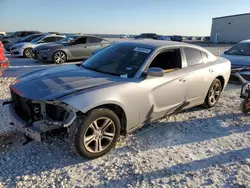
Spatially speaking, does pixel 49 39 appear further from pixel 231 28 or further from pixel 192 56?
pixel 231 28

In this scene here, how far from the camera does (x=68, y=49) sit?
11.8 meters

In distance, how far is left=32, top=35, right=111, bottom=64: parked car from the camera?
37.5 ft

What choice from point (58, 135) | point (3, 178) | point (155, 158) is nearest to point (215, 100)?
point (155, 158)

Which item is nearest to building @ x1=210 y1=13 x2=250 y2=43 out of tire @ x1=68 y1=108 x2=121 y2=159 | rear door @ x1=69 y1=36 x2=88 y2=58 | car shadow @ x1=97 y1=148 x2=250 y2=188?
rear door @ x1=69 y1=36 x2=88 y2=58

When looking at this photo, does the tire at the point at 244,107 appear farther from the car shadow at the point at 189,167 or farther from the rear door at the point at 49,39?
the rear door at the point at 49,39

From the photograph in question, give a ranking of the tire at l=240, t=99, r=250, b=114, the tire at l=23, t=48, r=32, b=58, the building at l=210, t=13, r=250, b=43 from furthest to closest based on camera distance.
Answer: the building at l=210, t=13, r=250, b=43, the tire at l=23, t=48, r=32, b=58, the tire at l=240, t=99, r=250, b=114

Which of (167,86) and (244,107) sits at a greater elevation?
(167,86)

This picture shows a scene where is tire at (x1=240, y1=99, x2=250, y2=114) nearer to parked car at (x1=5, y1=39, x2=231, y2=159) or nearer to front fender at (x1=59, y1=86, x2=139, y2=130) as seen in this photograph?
parked car at (x1=5, y1=39, x2=231, y2=159)

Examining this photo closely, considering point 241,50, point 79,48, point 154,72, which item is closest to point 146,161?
point 154,72

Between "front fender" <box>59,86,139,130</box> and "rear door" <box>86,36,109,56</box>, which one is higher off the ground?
"rear door" <box>86,36,109,56</box>

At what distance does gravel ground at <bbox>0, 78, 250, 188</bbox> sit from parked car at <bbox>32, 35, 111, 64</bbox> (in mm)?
7353

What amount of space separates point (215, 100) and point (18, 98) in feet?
14.1

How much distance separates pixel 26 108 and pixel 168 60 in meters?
2.58

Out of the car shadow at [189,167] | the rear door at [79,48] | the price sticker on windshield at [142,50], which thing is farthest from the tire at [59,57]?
the car shadow at [189,167]
